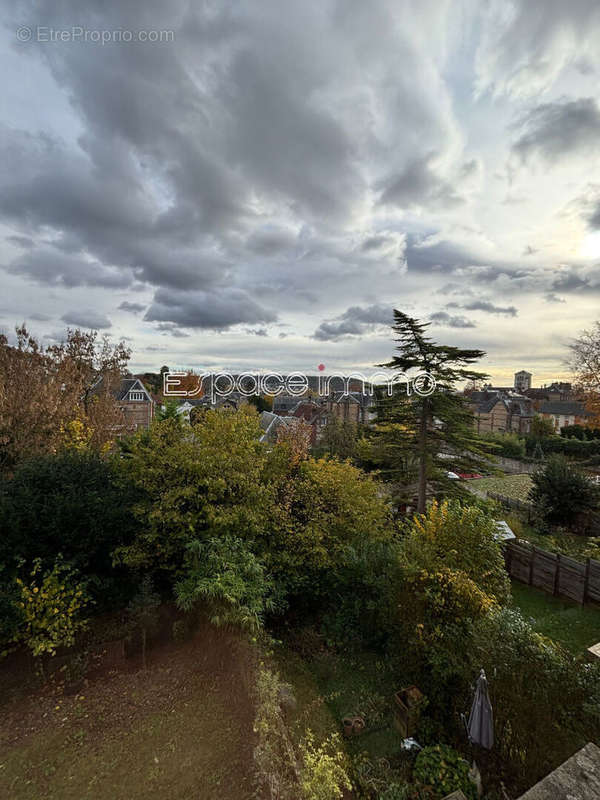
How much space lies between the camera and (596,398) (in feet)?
83.4

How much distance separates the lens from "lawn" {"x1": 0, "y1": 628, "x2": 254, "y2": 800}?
4.78 meters

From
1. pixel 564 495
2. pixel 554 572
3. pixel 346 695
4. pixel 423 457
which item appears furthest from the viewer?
pixel 564 495

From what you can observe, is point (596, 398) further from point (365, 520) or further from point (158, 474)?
point (158, 474)

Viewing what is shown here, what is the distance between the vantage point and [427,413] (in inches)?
632

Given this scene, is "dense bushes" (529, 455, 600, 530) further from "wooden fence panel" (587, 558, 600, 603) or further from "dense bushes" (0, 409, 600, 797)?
"dense bushes" (0, 409, 600, 797)

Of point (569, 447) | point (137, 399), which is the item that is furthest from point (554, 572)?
point (137, 399)

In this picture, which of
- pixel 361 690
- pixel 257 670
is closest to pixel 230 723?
pixel 257 670

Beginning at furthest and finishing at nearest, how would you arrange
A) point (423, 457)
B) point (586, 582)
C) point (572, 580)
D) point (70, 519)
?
point (423, 457) → point (572, 580) → point (586, 582) → point (70, 519)

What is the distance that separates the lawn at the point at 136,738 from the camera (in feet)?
15.7

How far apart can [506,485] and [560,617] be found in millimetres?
20547

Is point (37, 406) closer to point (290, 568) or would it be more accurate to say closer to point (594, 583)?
point (290, 568)

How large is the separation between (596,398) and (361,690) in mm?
27829

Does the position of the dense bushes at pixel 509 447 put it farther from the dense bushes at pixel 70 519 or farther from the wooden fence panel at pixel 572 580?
the dense bushes at pixel 70 519

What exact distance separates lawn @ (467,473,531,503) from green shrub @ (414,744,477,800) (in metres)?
22.7
